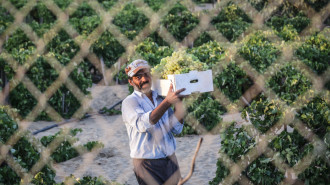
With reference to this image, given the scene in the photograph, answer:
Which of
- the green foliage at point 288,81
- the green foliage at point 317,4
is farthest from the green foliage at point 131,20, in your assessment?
the green foliage at point 288,81

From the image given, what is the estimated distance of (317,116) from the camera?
127 inches

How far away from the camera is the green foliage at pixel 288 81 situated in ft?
19.5

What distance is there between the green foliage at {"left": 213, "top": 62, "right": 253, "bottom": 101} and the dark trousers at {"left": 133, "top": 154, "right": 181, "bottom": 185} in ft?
14.9

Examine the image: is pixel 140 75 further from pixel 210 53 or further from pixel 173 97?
pixel 210 53

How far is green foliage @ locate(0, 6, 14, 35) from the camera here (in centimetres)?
Result: 1105

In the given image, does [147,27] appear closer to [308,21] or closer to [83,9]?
[83,9]

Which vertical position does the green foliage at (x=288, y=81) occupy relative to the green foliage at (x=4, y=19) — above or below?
below

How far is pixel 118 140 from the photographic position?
20.1ft

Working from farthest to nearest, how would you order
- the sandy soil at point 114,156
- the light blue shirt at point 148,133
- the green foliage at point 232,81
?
1. the green foliage at point 232,81
2. the sandy soil at point 114,156
3. the light blue shirt at point 148,133

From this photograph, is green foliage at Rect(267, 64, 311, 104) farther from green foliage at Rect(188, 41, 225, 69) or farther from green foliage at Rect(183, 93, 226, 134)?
green foliage at Rect(188, 41, 225, 69)

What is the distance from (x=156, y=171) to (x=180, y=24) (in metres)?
9.20

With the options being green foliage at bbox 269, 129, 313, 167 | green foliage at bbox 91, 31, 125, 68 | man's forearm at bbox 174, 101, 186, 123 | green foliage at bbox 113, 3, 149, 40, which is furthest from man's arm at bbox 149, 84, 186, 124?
green foliage at bbox 113, 3, 149, 40

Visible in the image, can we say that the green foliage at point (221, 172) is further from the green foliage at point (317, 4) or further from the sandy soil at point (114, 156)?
the green foliage at point (317, 4)

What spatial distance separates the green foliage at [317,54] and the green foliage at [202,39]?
3261 millimetres
